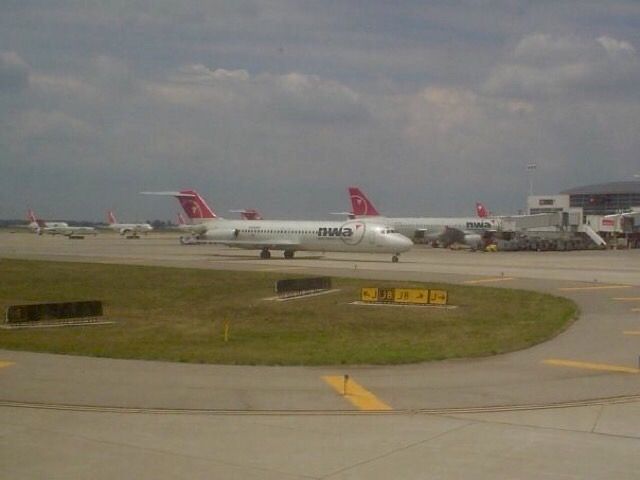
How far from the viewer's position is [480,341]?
62.6 ft

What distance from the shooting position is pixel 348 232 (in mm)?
57844

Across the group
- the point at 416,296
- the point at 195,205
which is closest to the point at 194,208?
the point at 195,205

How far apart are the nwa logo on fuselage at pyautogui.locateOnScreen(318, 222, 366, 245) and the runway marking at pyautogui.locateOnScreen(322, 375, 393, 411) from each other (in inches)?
1716

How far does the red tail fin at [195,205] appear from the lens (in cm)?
7044

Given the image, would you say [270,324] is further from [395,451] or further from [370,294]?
[395,451]

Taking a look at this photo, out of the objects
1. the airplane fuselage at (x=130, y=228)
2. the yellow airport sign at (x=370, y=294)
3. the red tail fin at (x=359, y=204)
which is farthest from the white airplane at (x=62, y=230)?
the yellow airport sign at (x=370, y=294)

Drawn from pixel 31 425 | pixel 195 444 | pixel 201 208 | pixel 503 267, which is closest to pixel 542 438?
pixel 195 444

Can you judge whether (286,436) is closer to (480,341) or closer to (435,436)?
(435,436)

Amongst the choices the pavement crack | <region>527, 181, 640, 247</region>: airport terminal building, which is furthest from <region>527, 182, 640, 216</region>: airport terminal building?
the pavement crack

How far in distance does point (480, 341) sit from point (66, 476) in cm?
1272

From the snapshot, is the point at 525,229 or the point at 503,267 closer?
the point at 503,267

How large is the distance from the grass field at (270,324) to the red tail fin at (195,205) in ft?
105

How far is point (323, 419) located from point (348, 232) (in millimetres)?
47221

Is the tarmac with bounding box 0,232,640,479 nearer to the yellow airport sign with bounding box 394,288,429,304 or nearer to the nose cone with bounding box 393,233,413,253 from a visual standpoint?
the yellow airport sign with bounding box 394,288,429,304
